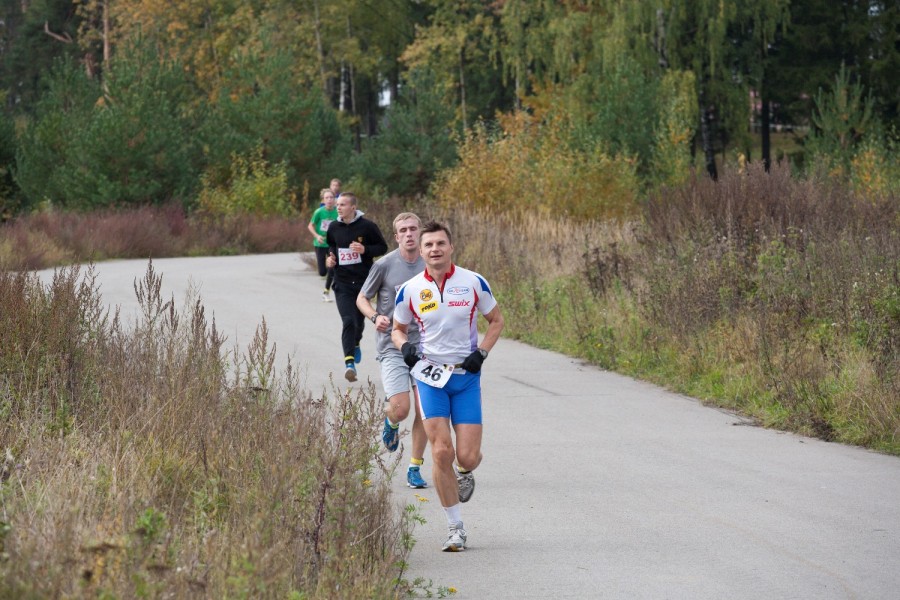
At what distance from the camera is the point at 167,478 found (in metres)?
7.43

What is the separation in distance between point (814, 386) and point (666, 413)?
1383mm

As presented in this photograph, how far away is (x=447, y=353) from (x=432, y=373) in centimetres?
14

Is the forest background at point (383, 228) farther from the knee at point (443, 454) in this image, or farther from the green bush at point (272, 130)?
the knee at point (443, 454)

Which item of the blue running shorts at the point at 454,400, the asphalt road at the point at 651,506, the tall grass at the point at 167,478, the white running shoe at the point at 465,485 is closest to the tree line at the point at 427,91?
the asphalt road at the point at 651,506

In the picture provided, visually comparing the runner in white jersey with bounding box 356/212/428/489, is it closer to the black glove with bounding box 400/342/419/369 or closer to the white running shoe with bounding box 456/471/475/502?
the white running shoe with bounding box 456/471/475/502

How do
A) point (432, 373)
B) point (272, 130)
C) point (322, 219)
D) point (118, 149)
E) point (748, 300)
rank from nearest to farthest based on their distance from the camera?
point (432, 373) < point (748, 300) < point (322, 219) < point (118, 149) < point (272, 130)

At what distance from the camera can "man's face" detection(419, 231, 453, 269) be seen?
7.77 meters

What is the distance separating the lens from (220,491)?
7.23 metres

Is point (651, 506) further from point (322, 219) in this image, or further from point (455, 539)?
point (322, 219)

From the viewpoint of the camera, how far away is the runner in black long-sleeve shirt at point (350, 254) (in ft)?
44.1

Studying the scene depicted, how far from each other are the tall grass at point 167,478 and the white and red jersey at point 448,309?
20.9 inches

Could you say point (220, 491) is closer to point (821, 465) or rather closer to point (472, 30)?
point (821, 465)

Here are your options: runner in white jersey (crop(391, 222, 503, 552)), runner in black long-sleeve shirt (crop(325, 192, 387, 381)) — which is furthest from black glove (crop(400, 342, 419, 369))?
runner in black long-sleeve shirt (crop(325, 192, 387, 381))

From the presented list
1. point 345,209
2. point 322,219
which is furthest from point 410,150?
point 345,209
